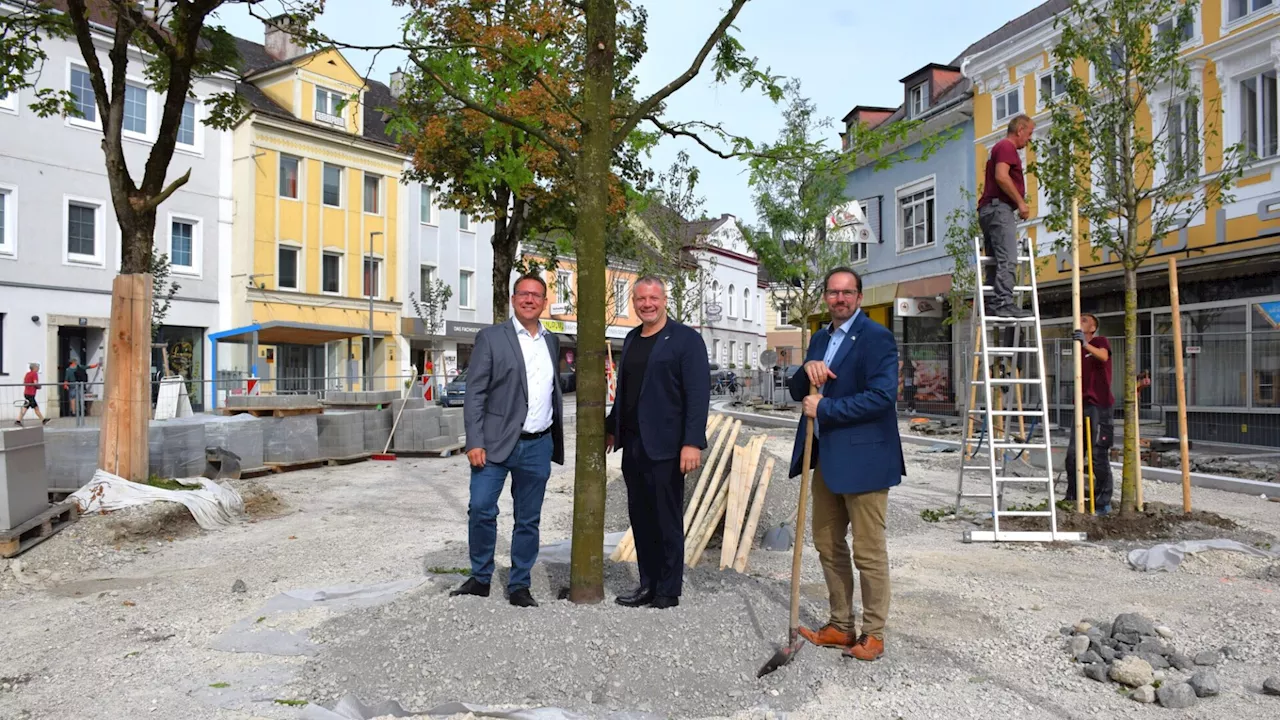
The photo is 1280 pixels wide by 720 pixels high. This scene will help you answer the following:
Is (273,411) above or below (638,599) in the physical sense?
above

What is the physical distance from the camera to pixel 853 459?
14.8 ft

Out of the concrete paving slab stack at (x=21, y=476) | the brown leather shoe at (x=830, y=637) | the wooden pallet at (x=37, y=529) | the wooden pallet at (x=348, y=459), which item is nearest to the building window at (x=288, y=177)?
the wooden pallet at (x=348, y=459)

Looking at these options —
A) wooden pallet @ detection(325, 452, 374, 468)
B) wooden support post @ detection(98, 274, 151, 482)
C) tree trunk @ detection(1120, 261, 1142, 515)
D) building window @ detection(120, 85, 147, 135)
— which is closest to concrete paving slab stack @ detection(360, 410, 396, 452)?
wooden pallet @ detection(325, 452, 374, 468)

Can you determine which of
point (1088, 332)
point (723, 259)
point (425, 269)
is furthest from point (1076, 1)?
point (723, 259)

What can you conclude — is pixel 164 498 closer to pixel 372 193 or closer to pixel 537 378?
pixel 537 378

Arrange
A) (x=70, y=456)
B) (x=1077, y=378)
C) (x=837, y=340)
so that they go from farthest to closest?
1. (x=70, y=456)
2. (x=1077, y=378)
3. (x=837, y=340)

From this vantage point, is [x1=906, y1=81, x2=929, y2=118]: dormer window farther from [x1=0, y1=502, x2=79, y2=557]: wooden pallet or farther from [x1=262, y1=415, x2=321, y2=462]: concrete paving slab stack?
[x1=0, y1=502, x2=79, y2=557]: wooden pallet

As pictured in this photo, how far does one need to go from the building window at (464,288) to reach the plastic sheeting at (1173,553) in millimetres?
36614

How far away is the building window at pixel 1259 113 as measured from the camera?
1608 cm

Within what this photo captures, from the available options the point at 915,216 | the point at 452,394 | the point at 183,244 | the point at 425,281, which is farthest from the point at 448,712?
the point at 425,281

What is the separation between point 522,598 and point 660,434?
1.20m

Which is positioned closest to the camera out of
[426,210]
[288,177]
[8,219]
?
[8,219]

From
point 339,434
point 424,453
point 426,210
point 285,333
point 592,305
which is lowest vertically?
point 424,453

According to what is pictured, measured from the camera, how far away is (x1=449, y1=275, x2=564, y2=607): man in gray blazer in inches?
204
